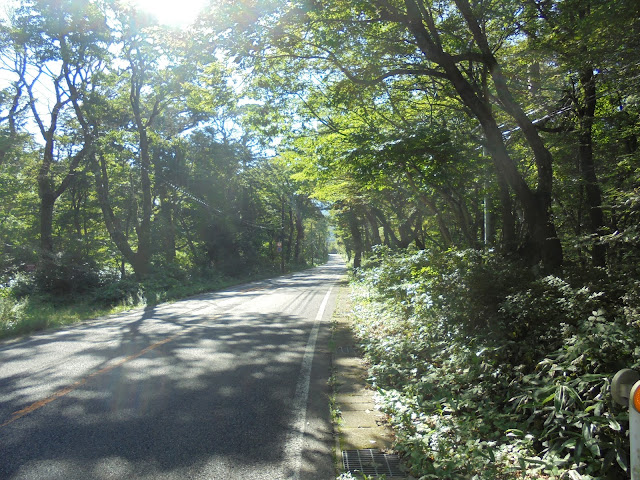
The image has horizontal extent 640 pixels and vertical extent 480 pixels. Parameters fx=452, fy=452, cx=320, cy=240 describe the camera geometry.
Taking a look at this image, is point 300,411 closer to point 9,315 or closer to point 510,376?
point 510,376

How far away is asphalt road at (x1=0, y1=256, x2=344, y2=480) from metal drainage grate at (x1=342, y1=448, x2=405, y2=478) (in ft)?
0.69

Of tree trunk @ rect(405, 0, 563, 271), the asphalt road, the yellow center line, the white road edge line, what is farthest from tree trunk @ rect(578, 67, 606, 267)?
the yellow center line

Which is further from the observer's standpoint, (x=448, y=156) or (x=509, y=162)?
Answer: (x=448, y=156)

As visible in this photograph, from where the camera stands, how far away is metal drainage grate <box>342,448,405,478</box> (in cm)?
374

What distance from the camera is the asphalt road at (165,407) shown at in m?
3.76

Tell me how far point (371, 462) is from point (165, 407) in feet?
8.10

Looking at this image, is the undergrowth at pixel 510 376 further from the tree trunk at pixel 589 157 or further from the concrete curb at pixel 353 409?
the tree trunk at pixel 589 157

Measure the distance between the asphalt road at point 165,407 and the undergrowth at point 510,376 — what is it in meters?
1.05

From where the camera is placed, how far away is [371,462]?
3912 millimetres

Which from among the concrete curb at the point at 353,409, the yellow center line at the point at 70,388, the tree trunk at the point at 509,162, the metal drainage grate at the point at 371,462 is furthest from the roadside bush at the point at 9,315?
the tree trunk at the point at 509,162

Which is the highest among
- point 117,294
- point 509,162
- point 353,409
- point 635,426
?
point 509,162

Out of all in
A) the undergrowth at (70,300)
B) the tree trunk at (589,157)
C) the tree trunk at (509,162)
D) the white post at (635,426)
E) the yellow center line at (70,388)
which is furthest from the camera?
the undergrowth at (70,300)

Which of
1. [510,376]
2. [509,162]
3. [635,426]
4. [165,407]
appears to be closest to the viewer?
[635,426]

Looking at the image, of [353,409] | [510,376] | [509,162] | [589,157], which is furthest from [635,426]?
[589,157]
